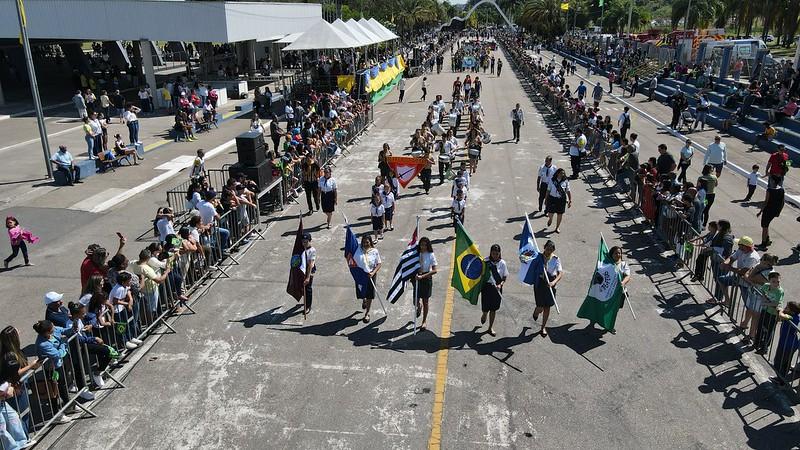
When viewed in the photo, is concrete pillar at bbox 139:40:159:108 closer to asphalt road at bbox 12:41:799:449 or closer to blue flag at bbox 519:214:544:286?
Result: asphalt road at bbox 12:41:799:449

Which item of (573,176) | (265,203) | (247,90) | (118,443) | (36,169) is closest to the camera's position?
(118,443)

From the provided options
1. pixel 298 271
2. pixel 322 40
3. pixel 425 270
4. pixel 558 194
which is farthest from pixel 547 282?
pixel 322 40

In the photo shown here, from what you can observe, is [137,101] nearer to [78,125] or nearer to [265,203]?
[78,125]

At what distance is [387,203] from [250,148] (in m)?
4.05

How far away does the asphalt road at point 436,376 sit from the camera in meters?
7.37

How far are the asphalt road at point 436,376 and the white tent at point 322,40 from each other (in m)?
20.3

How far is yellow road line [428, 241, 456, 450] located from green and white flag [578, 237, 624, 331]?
7.44 feet

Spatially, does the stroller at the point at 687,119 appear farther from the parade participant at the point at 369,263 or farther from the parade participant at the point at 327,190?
the parade participant at the point at 369,263

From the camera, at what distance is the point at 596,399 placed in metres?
8.02

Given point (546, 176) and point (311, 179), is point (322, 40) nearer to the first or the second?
point (311, 179)

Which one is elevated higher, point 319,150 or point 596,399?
point 319,150

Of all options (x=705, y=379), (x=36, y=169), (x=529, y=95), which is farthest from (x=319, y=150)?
(x=529, y=95)

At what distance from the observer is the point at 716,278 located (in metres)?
10.5

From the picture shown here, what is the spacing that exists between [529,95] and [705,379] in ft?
110
